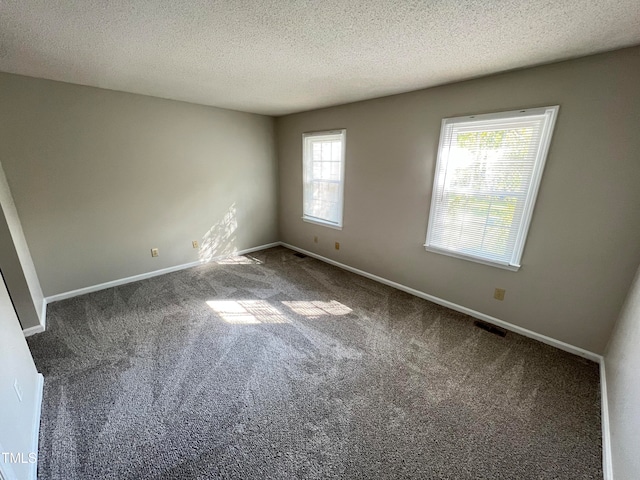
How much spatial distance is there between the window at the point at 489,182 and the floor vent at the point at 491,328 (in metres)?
0.60

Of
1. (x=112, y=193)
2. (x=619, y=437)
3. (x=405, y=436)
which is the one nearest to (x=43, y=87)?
(x=112, y=193)

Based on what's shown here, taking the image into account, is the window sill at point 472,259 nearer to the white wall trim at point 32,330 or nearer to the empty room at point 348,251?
the empty room at point 348,251

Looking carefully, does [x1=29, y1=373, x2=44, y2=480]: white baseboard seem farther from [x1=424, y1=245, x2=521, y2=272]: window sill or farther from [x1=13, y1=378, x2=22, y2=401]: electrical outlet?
[x1=424, y1=245, x2=521, y2=272]: window sill

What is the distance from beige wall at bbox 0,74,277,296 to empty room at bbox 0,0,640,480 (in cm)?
2

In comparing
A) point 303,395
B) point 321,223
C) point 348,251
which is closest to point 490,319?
point 348,251

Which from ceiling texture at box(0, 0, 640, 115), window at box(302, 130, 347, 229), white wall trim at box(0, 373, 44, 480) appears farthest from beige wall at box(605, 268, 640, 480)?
window at box(302, 130, 347, 229)

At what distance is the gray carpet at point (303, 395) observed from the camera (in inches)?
52.7

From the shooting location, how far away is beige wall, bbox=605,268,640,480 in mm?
1144

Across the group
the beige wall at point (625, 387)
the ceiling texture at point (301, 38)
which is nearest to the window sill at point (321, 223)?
the ceiling texture at point (301, 38)

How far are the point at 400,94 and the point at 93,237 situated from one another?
12.5 feet

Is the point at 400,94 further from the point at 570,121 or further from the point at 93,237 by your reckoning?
the point at 93,237

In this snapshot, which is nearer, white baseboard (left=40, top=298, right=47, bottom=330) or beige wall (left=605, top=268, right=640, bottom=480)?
beige wall (left=605, top=268, right=640, bottom=480)

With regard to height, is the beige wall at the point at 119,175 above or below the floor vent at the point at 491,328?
above

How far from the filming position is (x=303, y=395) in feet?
5.66
